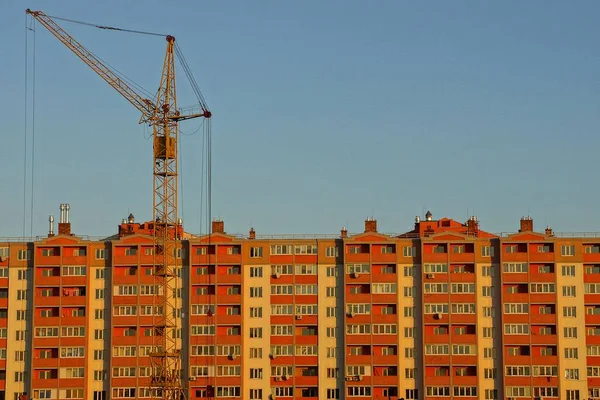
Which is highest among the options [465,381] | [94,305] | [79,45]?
[79,45]

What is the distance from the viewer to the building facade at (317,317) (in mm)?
139375

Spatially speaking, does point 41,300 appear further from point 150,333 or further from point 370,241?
point 370,241

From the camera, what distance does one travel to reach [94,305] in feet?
470

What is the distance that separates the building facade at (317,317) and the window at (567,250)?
13cm

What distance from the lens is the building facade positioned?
139375 mm

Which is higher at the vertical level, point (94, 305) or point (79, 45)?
point (79, 45)

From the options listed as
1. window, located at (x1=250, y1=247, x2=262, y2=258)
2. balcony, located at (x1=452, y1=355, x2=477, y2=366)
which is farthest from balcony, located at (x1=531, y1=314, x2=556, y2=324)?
window, located at (x1=250, y1=247, x2=262, y2=258)

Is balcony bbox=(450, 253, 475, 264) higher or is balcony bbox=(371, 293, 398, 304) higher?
balcony bbox=(450, 253, 475, 264)

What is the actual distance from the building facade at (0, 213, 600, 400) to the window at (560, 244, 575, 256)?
13 cm

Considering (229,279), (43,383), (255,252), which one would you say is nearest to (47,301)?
(43,383)

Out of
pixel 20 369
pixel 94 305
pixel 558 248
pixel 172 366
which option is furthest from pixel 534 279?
pixel 20 369

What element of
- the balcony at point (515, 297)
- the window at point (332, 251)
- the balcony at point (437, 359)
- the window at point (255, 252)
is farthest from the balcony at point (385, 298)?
the window at point (255, 252)

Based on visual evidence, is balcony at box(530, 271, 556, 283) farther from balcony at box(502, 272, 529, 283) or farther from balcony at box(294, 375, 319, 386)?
balcony at box(294, 375, 319, 386)

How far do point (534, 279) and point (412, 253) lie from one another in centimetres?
1594
